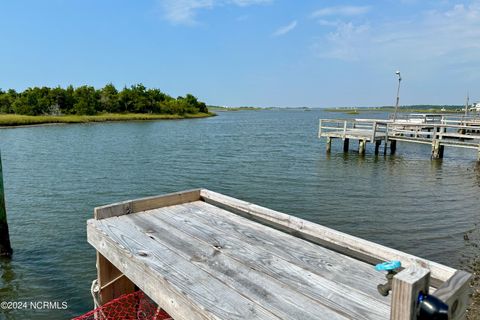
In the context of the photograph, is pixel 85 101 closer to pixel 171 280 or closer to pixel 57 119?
pixel 57 119

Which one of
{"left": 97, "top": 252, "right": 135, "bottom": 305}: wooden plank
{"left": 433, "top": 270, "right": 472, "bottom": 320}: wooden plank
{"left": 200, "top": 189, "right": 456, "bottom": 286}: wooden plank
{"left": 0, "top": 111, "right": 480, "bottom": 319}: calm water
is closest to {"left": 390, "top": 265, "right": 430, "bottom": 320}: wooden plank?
{"left": 433, "top": 270, "right": 472, "bottom": 320}: wooden plank

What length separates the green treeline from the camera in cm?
7750

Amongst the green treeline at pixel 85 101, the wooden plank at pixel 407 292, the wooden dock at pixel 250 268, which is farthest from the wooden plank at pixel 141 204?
the green treeline at pixel 85 101

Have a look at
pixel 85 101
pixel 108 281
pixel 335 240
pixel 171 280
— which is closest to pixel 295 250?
pixel 335 240

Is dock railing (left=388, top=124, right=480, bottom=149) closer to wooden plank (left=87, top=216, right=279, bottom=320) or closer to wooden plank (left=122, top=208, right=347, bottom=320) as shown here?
wooden plank (left=122, top=208, right=347, bottom=320)

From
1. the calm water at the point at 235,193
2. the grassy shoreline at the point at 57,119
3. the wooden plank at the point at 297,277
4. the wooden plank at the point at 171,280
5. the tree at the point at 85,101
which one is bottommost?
the calm water at the point at 235,193

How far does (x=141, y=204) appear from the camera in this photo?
4.79 metres

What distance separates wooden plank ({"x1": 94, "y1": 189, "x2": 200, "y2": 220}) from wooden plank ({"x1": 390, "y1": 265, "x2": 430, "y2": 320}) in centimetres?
358

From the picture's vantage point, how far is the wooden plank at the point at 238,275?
254 cm

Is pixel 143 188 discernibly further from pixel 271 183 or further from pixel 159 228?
pixel 159 228

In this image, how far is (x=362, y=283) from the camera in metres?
2.90


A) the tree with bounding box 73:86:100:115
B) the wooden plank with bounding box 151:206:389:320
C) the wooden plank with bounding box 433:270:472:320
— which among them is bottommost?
the wooden plank with bounding box 151:206:389:320

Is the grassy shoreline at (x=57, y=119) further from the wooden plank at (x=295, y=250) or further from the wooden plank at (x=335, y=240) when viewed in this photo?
the wooden plank at (x=335, y=240)

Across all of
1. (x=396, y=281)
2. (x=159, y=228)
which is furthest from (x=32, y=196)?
(x=396, y=281)
